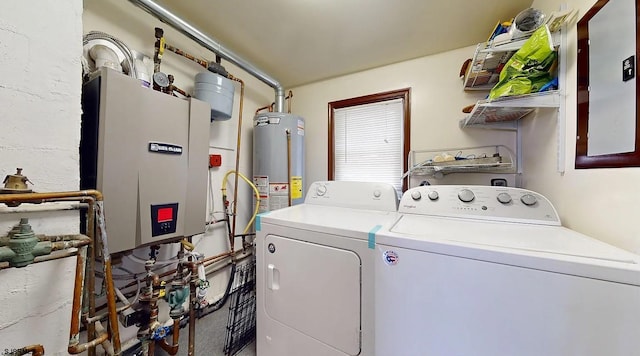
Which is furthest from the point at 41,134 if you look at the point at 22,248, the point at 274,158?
the point at 274,158

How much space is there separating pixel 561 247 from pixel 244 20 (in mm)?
2259

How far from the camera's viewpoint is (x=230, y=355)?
149 cm

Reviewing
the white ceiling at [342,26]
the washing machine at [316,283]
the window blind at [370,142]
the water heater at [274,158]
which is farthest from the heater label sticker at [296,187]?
the white ceiling at [342,26]

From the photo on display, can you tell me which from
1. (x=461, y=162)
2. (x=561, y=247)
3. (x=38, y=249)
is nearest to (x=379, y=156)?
(x=461, y=162)

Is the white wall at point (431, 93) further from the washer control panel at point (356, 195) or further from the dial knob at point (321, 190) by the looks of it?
the dial knob at point (321, 190)

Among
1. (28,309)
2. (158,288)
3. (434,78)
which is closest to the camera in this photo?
(28,309)

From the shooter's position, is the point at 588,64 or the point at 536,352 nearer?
the point at 536,352

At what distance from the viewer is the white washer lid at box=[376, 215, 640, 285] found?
628mm

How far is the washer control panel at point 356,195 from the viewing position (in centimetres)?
155

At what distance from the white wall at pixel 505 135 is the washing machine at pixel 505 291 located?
97 millimetres

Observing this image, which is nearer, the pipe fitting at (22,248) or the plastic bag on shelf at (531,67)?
the pipe fitting at (22,248)

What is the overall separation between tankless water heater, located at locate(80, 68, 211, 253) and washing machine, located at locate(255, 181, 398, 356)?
554 mm

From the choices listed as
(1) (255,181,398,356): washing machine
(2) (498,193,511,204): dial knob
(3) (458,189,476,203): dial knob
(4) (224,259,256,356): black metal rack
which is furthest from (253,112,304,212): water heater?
(2) (498,193,511,204): dial knob

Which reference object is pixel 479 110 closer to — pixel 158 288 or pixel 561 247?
pixel 561 247
